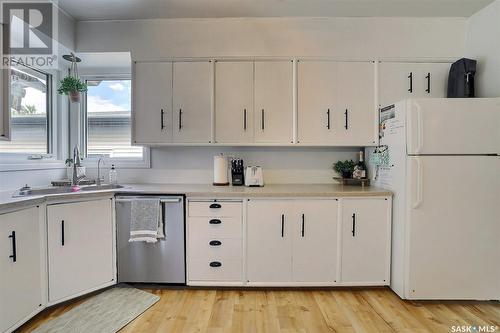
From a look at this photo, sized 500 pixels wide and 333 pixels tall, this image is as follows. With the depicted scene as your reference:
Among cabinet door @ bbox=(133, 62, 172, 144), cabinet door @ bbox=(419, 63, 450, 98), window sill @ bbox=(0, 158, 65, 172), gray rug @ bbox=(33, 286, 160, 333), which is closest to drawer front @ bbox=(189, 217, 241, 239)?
gray rug @ bbox=(33, 286, 160, 333)

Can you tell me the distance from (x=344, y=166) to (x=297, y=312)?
1520 mm

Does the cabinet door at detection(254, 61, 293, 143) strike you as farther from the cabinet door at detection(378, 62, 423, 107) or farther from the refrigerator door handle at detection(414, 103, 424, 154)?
the refrigerator door handle at detection(414, 103, 424, 154)

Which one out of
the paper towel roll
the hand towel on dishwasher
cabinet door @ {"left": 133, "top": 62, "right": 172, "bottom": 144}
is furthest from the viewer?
the paper towel roll

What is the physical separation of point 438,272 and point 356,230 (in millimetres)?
686

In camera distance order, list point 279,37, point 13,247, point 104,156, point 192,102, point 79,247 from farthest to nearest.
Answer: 1. point 104,156
2. point 279,37
3. point 192,102
4. point 79,247
5. point 13,247

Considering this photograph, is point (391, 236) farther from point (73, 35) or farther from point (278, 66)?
point (73, 35)

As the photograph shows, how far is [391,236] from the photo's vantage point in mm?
2400

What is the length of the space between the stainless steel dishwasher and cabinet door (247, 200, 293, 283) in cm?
61

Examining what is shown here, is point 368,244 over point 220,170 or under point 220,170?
under

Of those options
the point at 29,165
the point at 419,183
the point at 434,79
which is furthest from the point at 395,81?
the point at 29,165


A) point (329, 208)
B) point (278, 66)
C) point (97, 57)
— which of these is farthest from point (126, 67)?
point (329, 208)

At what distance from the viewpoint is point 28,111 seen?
8.71 feet

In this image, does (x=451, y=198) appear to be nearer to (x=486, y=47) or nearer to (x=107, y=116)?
(x=486, y=47)

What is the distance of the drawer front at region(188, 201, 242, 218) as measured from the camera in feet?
7.82
